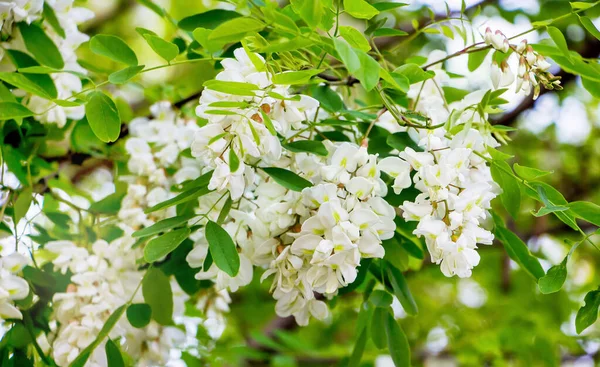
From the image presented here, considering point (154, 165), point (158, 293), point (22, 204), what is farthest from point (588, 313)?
point (22, 204)

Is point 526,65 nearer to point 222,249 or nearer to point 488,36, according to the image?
point 488,36

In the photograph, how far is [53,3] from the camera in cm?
89

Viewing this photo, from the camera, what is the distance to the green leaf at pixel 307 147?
690mm

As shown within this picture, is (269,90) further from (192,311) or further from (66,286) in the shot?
(192,311)

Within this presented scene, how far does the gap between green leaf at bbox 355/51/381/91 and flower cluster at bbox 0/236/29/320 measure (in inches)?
18.8

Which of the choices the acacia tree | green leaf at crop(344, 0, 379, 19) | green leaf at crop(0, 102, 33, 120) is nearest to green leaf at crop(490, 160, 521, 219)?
the acacia tree

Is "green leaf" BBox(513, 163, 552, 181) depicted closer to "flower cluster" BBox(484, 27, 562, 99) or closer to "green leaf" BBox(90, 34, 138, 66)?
"flower cluster" BBox(484, 27, 562, 99)

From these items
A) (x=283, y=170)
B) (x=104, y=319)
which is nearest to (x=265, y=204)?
(x=283, y=170)

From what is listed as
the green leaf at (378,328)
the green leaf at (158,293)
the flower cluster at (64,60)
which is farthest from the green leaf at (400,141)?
the flower cluster at (64,60)

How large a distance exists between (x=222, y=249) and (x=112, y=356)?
0.74ft

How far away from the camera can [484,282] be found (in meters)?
2.33

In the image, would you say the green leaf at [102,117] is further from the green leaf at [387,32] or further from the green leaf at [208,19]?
the green leaf at [387,32]

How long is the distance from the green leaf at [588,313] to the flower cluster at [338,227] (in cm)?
23

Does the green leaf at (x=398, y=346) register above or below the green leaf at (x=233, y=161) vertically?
below
